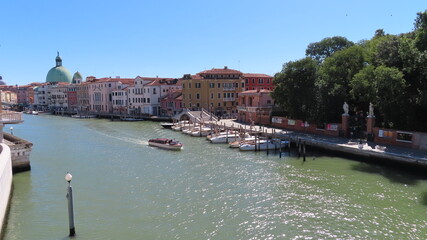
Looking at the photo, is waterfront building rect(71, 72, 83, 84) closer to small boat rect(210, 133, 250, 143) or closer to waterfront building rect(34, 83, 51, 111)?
waterfront building rect(34, 83, 51, 111)

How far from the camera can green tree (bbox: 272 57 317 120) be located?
36.2 meters

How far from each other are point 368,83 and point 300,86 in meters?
9.33

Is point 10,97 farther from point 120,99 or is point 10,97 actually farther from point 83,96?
point 120,99

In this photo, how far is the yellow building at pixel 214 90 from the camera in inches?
2504

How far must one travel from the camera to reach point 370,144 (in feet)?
95.2

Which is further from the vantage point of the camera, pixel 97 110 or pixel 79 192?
pixel 97 110

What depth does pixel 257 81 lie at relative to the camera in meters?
71.2

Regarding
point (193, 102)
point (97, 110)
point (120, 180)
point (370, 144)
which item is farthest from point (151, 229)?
point (97, 110)

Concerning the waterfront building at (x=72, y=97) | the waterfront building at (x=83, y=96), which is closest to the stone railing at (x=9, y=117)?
the waterfront building at (x=83, y=96)

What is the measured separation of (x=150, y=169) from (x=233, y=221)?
11.6 metres

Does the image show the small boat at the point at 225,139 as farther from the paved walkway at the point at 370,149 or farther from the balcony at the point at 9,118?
the balcony at the point at 9,118

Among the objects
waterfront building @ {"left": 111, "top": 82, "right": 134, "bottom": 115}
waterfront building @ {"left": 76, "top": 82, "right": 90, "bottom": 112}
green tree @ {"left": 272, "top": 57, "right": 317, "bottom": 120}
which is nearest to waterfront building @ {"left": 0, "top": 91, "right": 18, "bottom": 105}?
waterfront building @ {"left": 76, "top": 82, "right": 90, "bottom": 112}

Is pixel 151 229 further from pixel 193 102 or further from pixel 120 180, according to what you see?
pixel 193 102

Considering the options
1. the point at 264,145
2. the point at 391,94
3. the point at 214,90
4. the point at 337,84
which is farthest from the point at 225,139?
the point at 214,90
